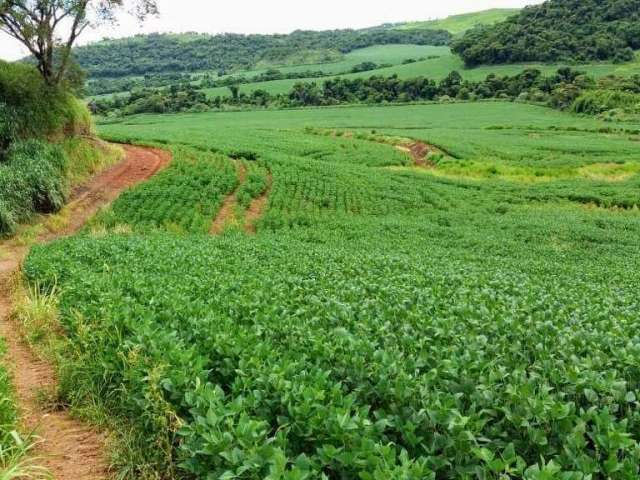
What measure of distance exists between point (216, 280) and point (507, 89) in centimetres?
11120

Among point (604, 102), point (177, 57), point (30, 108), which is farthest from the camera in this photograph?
point (177, 57)

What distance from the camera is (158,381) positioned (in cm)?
591

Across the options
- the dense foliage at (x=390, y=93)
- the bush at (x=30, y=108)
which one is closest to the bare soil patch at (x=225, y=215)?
the bush at (x=30, y=108)

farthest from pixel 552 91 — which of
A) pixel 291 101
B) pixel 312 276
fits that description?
pixel 312 276

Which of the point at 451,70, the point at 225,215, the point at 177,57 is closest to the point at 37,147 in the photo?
the point at 225,215

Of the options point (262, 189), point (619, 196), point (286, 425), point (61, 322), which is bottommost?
point (619, 196)

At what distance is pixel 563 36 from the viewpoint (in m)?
132

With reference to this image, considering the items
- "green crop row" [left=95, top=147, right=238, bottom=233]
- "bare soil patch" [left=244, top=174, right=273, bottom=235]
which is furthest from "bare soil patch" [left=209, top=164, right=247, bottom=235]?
"bare soil patch" [left=244, top=174, right=273, bottom=235]

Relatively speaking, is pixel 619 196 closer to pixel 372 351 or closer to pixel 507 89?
pixel 372 351

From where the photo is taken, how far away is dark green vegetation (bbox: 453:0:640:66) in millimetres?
124500

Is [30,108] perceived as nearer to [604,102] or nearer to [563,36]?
[604,102]

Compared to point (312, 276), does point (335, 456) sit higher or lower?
higher

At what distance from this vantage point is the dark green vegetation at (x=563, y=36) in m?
124

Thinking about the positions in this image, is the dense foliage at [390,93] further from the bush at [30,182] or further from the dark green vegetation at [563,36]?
the bush at [30,182]
